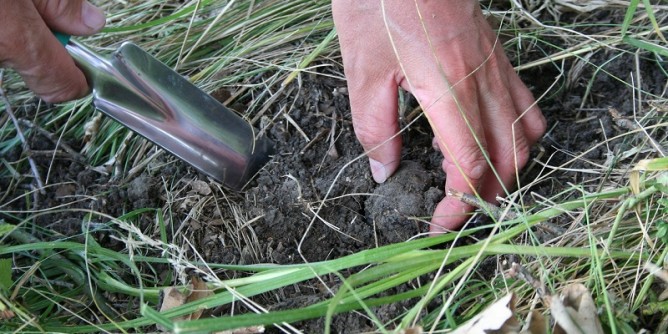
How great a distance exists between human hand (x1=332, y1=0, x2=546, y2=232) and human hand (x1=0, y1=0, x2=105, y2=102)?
50 cm

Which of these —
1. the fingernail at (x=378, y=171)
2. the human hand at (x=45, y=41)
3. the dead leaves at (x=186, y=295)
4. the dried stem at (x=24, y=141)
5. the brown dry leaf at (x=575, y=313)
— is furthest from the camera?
the dried stem at (x=24, y=141)

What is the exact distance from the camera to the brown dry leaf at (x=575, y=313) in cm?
85

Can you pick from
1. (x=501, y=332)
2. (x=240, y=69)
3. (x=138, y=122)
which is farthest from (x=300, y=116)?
(x=501, y=332)

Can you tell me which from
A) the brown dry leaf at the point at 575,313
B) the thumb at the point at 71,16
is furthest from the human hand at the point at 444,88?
the thumb at the point at 71,16

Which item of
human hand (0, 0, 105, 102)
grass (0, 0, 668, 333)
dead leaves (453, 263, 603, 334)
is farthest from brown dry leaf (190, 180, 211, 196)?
dead leaves (453, 263, 603, 334)

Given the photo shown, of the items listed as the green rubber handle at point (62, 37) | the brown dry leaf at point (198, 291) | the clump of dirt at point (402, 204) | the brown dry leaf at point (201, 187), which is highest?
the green rubber handle at point (62, 37)

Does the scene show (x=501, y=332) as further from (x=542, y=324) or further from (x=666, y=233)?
(x=666, y=233)

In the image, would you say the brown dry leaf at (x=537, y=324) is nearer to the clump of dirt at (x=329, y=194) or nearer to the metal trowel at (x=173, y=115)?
the clump of dirt at (x=329, y=194)

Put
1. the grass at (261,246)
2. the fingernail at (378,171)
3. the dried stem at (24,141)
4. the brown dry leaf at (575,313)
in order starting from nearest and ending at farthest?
the brown dry leaf at (575,313), the grass at (261,246), the fingernail at (378,171), the dried stem at (24,141)

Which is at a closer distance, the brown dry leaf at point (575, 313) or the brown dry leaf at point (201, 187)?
the brown dry leaf at point (575, 313)

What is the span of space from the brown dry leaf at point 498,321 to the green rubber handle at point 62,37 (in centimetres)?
97

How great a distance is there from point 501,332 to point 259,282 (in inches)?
15.0

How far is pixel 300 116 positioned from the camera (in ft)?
5.09

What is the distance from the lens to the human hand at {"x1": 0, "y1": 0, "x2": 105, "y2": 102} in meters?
1.24
